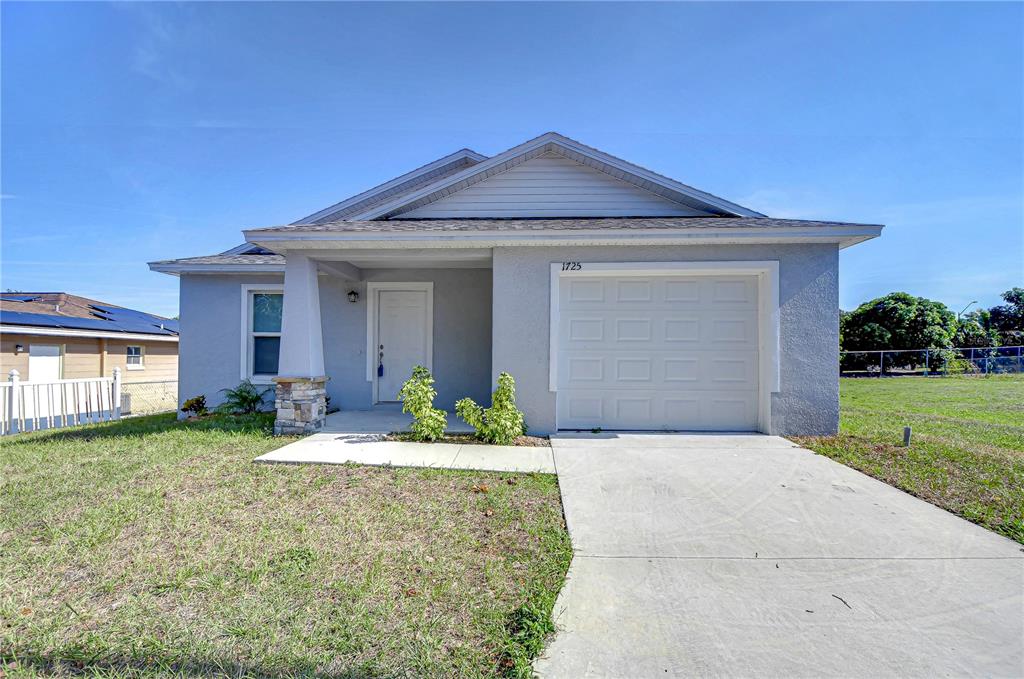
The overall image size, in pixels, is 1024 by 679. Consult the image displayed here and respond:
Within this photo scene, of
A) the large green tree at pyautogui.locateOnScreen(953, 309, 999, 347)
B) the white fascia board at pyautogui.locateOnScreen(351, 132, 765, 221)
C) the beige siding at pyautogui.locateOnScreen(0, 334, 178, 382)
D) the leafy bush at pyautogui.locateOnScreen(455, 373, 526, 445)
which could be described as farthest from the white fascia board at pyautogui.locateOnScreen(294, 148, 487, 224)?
the large green tree at pyautogui.locateOnScreen(953, 309, 999, 347)

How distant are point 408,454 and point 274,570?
263cm

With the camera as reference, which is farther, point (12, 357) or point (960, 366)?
point (960, 366)

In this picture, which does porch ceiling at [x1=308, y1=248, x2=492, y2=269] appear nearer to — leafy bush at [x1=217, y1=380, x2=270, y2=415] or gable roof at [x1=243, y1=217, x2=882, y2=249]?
gable roof at [x1=243, y1=217, x2=882, y2=249]

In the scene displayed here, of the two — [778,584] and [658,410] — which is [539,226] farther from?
[778,584]

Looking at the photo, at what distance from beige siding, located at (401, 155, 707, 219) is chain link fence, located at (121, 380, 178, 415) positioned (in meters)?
11.5

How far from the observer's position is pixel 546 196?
7.86 m

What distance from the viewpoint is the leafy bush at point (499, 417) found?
5.87m

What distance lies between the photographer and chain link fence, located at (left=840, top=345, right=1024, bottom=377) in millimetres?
17859

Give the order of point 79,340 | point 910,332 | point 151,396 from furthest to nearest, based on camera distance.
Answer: point 910,332
point 79,340
point 151,396

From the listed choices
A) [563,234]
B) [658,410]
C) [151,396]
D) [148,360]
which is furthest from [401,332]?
[148,360]

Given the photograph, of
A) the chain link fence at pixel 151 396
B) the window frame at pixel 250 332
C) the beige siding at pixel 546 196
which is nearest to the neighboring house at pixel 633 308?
the beige siding at pixel 546 196

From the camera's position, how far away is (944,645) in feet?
6.73

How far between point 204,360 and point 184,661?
28.1ft

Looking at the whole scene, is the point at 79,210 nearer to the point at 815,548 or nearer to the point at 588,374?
the point at 588,374
